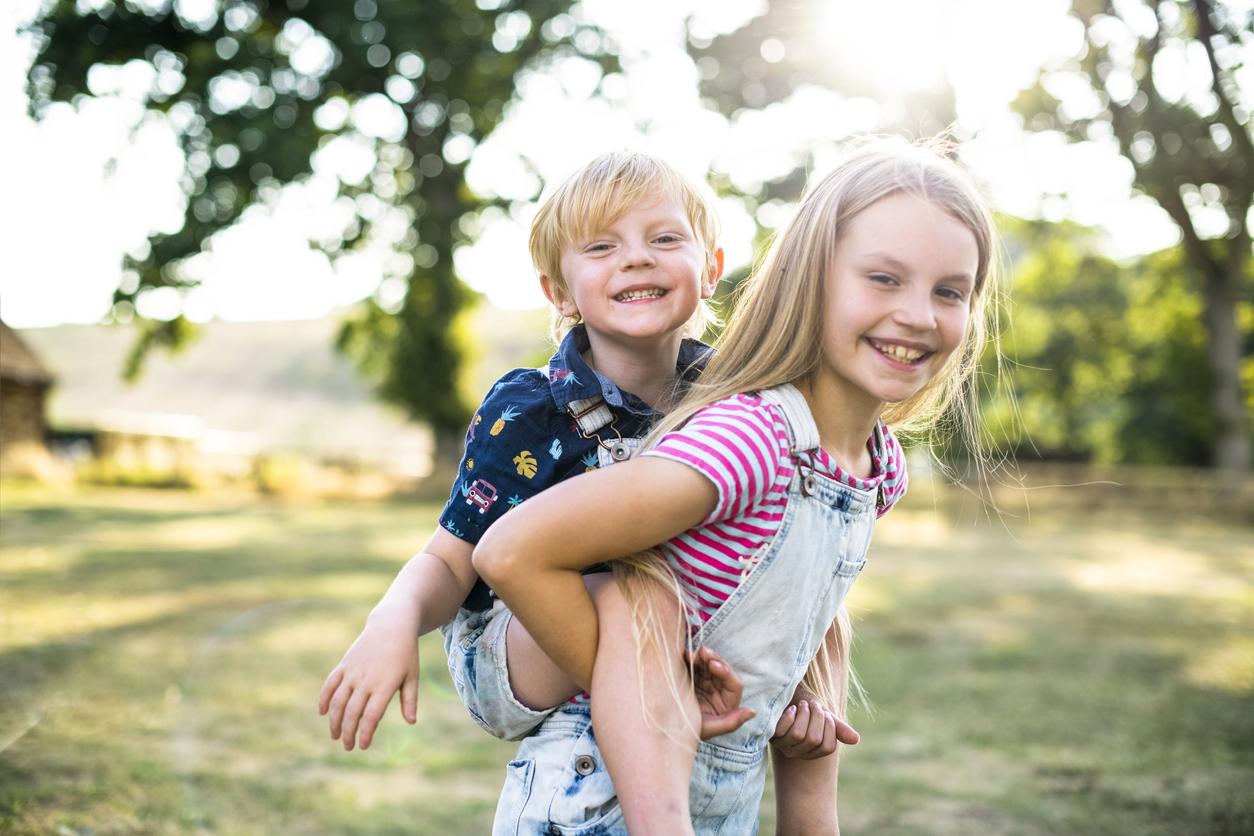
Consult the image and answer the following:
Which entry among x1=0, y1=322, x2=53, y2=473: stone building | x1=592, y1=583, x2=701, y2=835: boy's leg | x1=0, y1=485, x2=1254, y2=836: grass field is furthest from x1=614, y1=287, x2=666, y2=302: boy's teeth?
x1=0, y1=322, x2=53, y2=473: stone building

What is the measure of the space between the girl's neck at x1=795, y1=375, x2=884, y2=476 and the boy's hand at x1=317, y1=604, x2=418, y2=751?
661 mm

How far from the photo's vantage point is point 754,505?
1.55m

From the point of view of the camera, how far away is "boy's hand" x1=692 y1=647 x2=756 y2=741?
1587 mm

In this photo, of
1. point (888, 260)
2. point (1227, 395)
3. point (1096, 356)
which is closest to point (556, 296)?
point (888, 260)

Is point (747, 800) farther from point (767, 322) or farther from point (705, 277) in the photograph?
point (705, 277)

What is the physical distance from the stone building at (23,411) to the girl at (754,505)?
17.9 meters

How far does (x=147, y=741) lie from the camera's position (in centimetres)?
452

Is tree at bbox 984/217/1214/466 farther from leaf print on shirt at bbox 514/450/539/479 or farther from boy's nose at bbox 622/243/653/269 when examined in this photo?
leaf print on shirt at bbox 514/450/539/479

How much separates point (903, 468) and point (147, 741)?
371 centimetres

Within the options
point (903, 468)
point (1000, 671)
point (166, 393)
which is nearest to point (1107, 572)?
point (1000, 671)

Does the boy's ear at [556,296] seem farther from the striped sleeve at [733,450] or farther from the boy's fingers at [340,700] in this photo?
the boy's fingers at [340,700]

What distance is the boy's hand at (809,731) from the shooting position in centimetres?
178

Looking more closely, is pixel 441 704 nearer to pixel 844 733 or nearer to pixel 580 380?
pixel 844 733

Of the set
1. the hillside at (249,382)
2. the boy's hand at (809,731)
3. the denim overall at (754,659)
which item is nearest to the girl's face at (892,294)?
the denim overall at (754,659)
